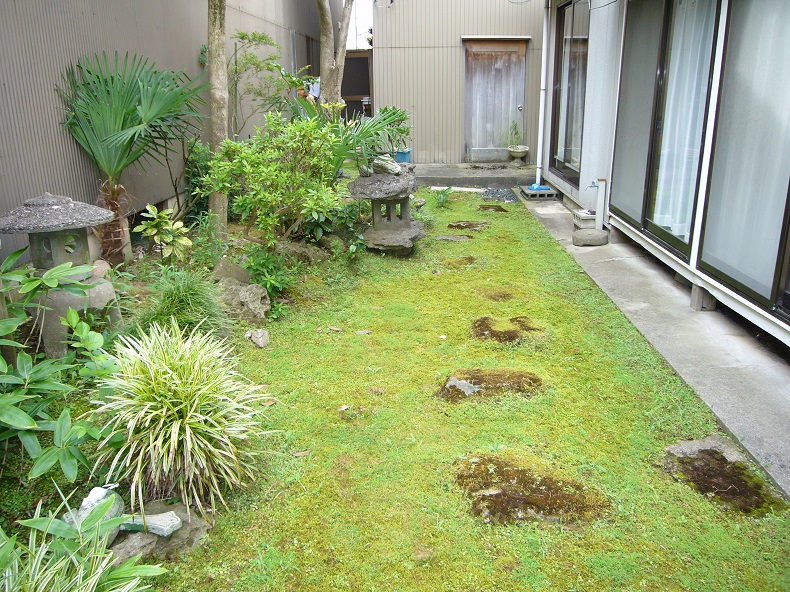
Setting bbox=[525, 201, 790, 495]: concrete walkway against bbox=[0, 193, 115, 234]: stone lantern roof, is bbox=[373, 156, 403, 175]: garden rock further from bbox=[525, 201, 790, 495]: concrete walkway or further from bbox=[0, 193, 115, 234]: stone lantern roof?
bbox=[0, 193, 115, 234]: stone lantern roof

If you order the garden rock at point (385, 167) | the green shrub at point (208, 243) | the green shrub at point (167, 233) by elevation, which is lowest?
Answer: the green shrub at point (208, 243)

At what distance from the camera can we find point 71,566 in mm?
2311

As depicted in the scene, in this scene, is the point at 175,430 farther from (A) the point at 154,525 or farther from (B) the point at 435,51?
(B) the point at 435,51

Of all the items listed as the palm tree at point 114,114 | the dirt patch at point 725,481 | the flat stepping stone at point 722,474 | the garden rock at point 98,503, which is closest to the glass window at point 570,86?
the palm tree at point 114,114

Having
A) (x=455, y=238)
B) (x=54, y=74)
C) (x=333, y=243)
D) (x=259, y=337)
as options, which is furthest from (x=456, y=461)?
(x=455, y=238)

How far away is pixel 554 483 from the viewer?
3.05 m

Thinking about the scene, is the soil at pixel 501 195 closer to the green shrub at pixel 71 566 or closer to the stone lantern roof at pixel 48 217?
the stone lantern roof at pixel 48 217

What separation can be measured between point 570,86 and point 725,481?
7.69 metres

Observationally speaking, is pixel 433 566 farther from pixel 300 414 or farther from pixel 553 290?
pixel 553 290

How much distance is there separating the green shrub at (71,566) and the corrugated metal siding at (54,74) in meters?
2.88

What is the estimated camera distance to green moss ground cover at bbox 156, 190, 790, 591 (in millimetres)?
2559

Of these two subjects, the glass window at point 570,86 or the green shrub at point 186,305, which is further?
the glass window at point 570,86

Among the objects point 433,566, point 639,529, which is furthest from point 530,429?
point 433,566

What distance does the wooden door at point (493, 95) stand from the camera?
12.3 metres
